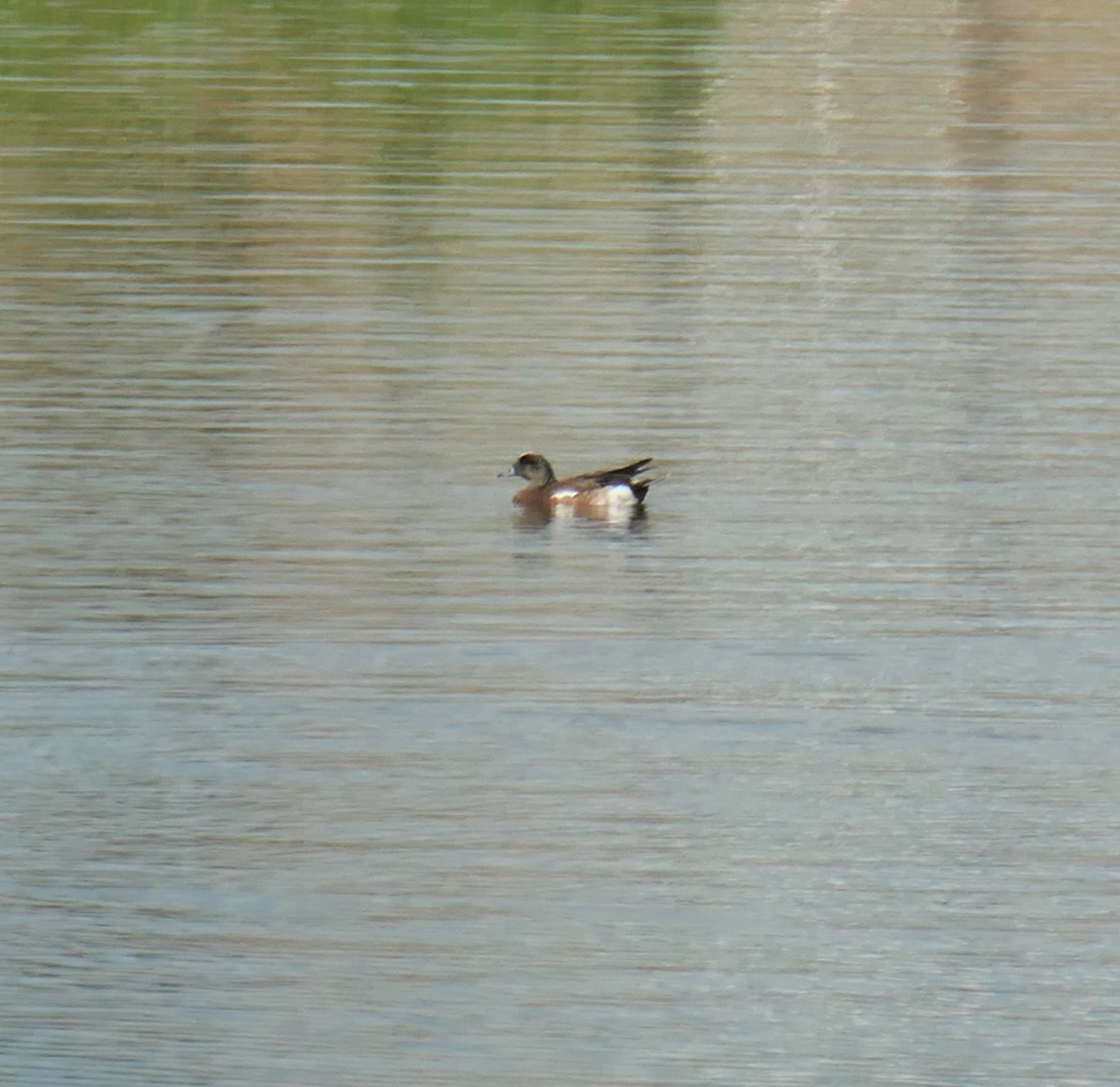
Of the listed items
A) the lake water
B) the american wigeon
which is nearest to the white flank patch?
the american wigeon

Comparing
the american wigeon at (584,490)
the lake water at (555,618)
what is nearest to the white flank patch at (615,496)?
the american wigeon at (584,490)

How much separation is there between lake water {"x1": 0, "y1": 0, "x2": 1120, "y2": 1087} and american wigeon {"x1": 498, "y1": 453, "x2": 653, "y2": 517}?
0.14 metres

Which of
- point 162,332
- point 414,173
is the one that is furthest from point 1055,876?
point 414,173

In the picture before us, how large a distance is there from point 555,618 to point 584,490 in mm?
2064

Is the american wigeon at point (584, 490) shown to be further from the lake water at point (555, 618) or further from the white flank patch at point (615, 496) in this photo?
the lake water at point (555, 618)

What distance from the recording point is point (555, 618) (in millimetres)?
11945

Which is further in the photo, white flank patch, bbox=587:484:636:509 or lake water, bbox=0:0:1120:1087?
white flank patch, bbox=587:484:636:509

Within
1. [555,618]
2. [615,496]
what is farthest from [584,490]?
[555,618]

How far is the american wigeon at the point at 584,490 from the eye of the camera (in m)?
13.8

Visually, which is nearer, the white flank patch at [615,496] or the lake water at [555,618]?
the lake water at [555,618]

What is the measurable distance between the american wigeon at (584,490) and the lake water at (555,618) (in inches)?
5.4

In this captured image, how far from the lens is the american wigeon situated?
1377 cm

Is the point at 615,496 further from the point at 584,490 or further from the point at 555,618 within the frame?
the point at 555,618

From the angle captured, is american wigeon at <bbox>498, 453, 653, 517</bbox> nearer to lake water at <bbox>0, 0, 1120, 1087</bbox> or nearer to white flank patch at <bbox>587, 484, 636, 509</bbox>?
white flank patch at <bbox>587, 484, 636, 509</bbox>
